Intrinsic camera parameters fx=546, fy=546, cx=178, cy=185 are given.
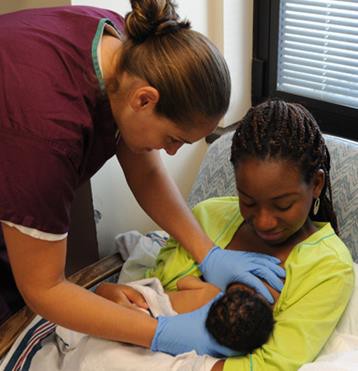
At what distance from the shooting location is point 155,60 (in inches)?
38.7

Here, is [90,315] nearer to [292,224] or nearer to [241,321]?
[241,321]

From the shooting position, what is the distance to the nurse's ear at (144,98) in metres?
0.97

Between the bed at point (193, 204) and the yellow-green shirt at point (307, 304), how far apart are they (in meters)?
0.05

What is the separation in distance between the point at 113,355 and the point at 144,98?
57 centimetres

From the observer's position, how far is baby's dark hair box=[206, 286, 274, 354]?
1114 millimetres

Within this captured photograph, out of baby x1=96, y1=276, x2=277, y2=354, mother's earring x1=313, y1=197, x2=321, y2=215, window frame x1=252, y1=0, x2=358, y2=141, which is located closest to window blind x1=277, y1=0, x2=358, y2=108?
window frame x1=252, y1=0, x2=358, y2=141

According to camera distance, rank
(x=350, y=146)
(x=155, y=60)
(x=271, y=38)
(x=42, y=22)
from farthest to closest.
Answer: (x=271, y=38), (x=350, y=146), (x=42, y=22), (x=155, y=60)

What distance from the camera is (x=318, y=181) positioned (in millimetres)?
1210

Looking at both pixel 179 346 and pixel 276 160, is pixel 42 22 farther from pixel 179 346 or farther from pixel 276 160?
pixel 179 346

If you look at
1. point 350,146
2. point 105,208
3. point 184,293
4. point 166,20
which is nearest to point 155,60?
point 166,20

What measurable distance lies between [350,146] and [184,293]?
599 millimetres

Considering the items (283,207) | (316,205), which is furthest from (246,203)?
(316,205)

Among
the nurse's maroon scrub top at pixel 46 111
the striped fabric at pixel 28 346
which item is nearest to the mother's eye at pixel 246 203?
the nurse's maroon scrub top at pixel 46 111

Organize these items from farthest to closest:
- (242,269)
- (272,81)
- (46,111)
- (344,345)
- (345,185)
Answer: (272,81) < (345,185) < (242,269) < (344,345) < (46,111)
